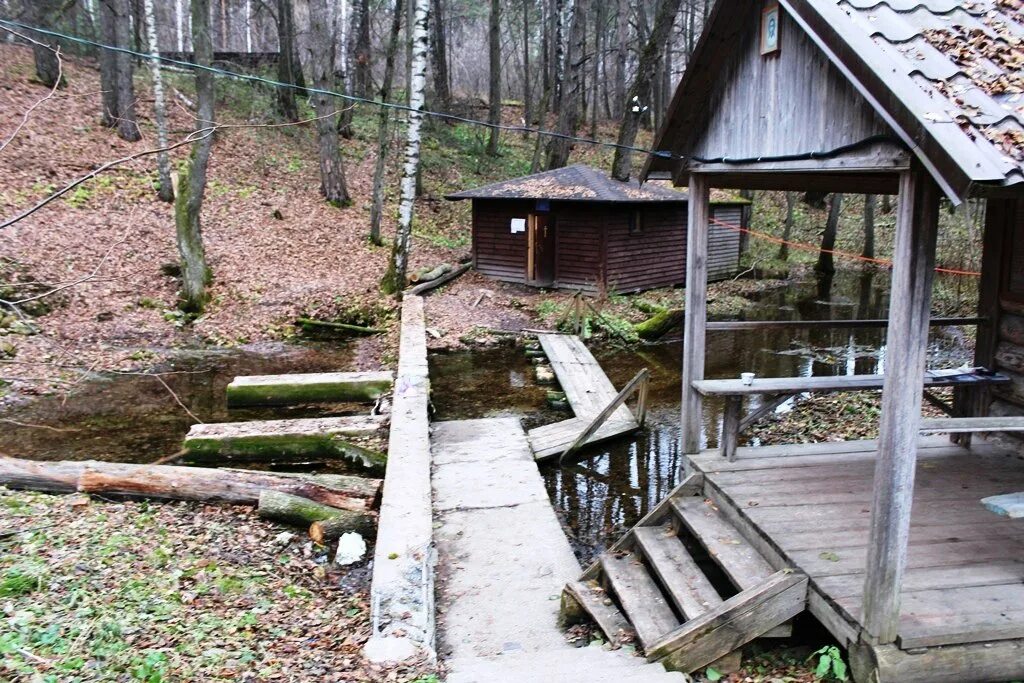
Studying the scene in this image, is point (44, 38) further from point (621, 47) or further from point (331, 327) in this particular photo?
point (621, 47)

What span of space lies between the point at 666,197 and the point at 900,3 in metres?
15.6

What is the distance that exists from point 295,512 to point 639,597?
3202 millimetres

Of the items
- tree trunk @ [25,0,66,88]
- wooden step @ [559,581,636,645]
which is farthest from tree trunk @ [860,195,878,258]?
tree trunk @ [25,0,66,88]

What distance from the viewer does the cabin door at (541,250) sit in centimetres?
1925

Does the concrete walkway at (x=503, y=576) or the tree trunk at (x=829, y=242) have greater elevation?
the tree trunk at (x=829, y=242)

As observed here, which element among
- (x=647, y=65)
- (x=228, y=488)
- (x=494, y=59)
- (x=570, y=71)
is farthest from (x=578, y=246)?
(x=228, y=488)

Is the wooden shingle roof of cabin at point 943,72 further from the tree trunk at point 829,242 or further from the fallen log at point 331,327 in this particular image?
the tree trunk at point 829,242

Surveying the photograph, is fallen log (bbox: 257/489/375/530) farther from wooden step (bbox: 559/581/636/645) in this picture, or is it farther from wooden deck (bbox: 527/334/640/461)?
wooden deck (bbox: 527/334/640/461)

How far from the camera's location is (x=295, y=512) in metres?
6.34

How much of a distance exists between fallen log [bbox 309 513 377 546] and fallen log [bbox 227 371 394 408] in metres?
4.08

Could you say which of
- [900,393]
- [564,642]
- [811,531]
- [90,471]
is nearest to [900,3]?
[900,393]

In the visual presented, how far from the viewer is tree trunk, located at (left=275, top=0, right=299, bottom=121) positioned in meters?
25.1

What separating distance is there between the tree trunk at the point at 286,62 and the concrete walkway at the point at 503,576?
21.4 m

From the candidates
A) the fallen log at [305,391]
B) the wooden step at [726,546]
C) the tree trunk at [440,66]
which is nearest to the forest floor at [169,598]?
the wooden step at [726,546]
